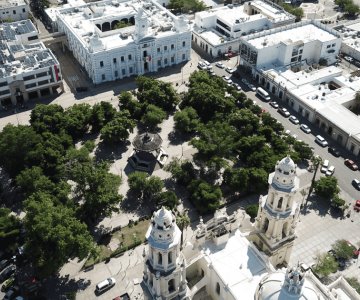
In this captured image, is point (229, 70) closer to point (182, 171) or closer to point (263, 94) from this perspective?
point (263, 94)

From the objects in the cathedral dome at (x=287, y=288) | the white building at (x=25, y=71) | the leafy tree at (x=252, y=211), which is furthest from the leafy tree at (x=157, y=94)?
the cathedral dome at (x=287, y=288)

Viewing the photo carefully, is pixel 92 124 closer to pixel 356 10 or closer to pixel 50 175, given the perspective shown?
pixel 50 175

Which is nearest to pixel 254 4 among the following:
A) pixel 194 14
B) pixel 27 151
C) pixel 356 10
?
pixel 194 14

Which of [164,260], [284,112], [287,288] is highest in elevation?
[287,288]

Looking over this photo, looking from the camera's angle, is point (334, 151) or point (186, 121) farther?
point (186, 121)

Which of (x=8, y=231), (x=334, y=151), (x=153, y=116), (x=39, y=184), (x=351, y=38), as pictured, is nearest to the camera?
(x=8, y=231)

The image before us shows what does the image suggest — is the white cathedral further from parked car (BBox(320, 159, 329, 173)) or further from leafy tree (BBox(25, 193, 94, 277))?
parked car (BBox(320, 159, 329, 173))

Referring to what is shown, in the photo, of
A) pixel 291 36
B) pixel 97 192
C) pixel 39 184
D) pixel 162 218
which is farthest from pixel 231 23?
pixel 162 218
